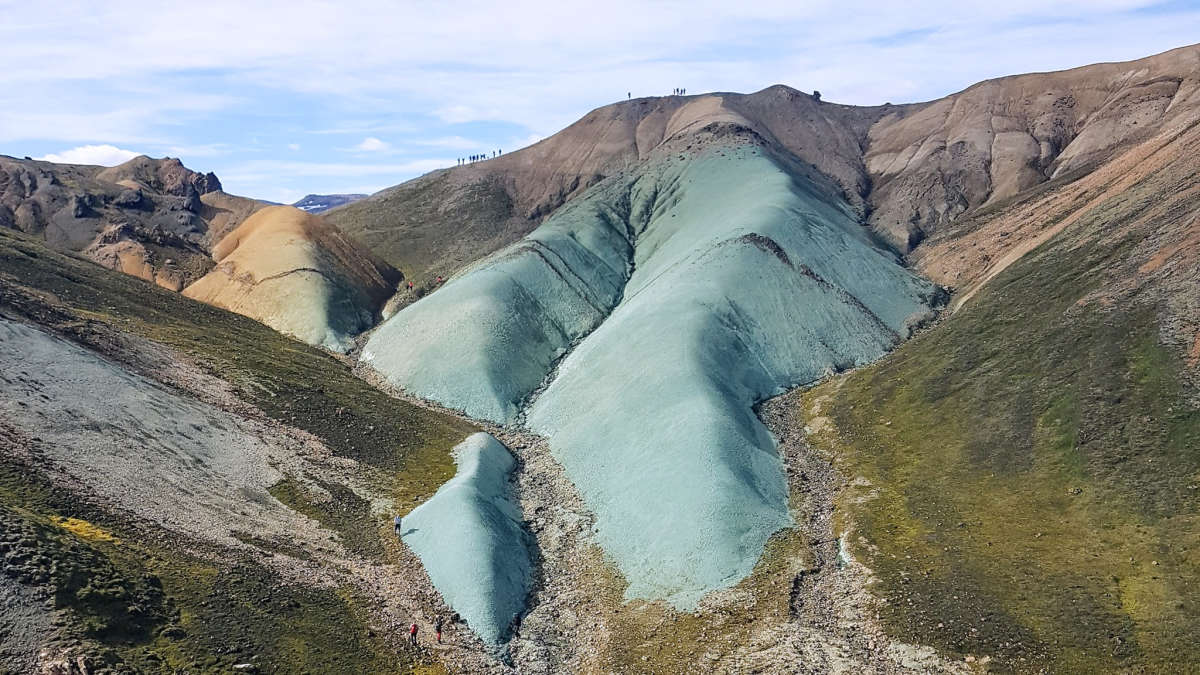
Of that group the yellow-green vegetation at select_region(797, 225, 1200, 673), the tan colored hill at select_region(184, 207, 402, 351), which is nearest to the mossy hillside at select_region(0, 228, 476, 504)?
the tan colored hill at select_region(184, 207, 402, 351)

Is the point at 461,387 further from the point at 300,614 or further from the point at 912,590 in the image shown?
the point at 912,590

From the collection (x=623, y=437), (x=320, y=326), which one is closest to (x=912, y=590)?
(x=623, y=437)

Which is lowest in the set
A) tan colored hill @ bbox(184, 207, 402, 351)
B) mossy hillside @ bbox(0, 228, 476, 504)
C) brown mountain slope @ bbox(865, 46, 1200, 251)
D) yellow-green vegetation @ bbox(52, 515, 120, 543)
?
yellow-green vegetation @ bbox(52, 515, 120, 543)

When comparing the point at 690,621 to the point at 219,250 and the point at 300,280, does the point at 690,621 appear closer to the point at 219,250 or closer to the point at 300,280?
the point at 300,280

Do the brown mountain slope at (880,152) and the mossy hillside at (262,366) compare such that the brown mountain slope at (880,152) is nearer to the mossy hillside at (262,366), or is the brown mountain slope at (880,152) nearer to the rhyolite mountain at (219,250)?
the rhyolite mountain at (219,250)

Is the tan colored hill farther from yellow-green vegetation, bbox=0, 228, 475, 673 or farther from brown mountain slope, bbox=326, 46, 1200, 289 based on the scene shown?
yellow-green vegetation, bbox=0, 228, 475, 673

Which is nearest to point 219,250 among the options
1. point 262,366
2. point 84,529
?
point 262,366

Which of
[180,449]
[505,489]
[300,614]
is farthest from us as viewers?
[505,489]

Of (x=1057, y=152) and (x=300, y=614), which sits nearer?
(x=300, y=614)
